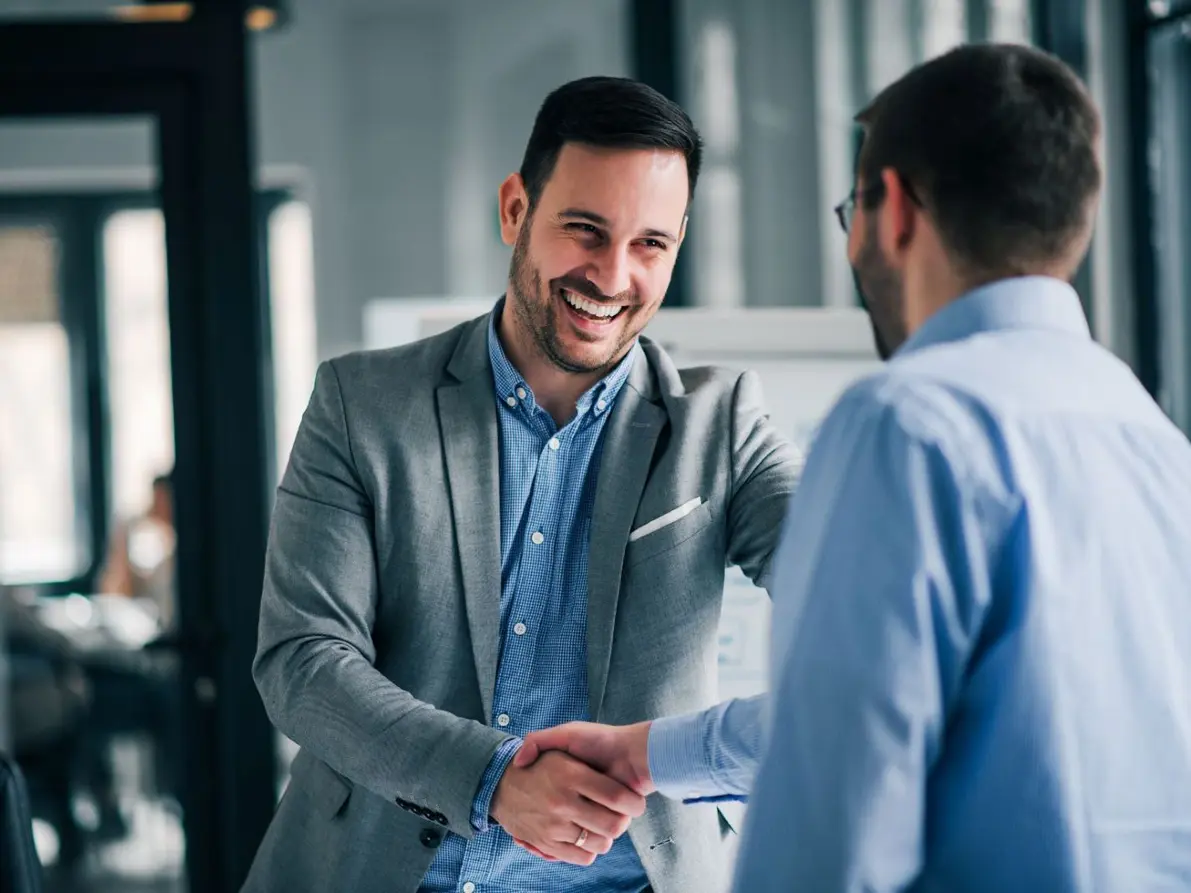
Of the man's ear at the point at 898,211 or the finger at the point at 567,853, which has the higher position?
the man's ear at the point at 898,211

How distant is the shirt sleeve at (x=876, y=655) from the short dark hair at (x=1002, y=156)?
172 millimetres

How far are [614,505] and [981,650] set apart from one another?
0.68 m

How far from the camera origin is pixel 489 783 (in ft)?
4.30

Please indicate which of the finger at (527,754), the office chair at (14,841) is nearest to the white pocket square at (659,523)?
the finger at (527,754)

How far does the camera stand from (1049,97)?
915mm

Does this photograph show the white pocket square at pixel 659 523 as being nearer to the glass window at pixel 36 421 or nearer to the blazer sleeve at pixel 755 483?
the blazer sleeve at pixel 755 483

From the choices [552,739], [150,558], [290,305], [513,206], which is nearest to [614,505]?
[552,739]

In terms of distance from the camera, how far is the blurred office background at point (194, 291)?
2871 mm

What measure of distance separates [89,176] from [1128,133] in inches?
108

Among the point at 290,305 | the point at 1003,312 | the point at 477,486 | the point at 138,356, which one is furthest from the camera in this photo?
the point at 290,305

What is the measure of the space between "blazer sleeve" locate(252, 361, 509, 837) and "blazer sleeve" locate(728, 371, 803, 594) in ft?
1.21

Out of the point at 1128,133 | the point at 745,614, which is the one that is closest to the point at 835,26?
the point at 1128,133

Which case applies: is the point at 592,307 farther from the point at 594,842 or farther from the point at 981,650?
the point at 981,650

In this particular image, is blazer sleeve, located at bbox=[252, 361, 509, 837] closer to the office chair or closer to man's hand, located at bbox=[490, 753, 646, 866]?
man's hand, located at bbox=[490, 753, 646, 866]
